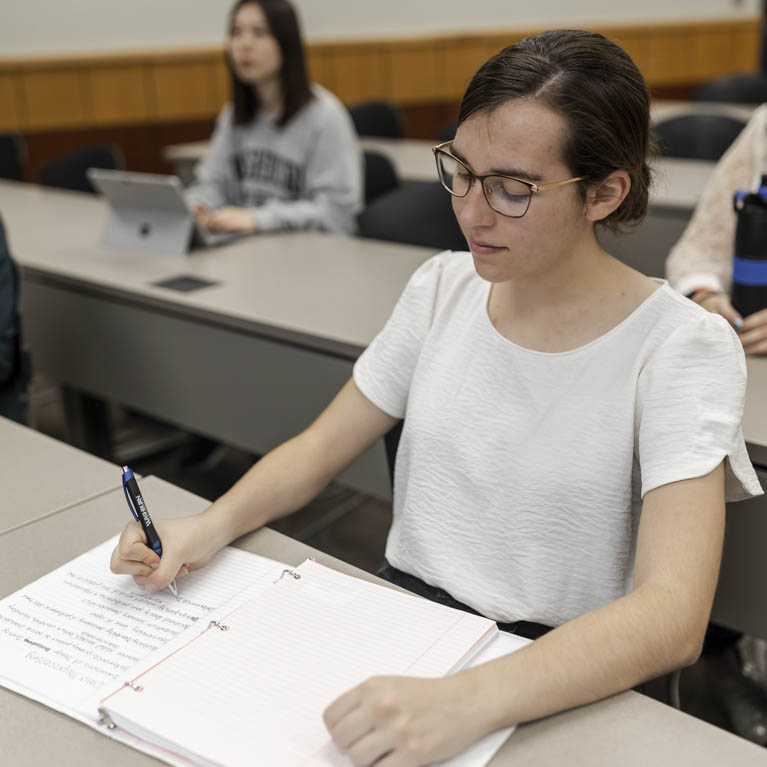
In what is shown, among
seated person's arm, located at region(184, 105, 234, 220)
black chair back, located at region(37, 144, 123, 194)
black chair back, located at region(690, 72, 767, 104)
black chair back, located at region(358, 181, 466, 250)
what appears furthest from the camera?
black chair back, located at region(690, 72, 767, 104)

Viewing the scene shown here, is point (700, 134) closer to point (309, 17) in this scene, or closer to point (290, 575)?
point (290, 575)

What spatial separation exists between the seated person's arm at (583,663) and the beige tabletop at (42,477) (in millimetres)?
638

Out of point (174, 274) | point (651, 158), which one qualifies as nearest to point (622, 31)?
point (174, 274)

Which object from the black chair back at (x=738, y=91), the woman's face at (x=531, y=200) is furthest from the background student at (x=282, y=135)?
the black chair back at (x=738, y=91)

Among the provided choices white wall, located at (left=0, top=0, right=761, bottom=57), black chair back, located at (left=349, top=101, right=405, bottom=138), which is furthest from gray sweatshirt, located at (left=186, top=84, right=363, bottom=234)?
white wall, located at (left=0, top=0, right=761, bottom=57)

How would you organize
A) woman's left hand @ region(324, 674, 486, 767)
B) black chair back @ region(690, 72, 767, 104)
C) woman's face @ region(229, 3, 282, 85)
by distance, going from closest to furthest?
woman's left hand @ region(324, 674, 486, 767) → woman's face @ region(229, 3, 282, 85) → black chair back @ region(690, 72, 767, 104)

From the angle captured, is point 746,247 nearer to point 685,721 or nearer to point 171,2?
point 685,721

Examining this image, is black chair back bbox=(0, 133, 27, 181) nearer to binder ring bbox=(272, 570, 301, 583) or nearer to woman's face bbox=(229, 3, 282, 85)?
woman's face bbox=(229, 3, 282, 85)

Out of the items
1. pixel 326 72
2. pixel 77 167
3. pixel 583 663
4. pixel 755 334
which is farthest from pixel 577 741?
pixel 326 72

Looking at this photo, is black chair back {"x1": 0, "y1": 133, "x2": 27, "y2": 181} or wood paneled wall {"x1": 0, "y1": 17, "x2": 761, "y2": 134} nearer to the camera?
black chair back {"x1": 0, "y1": 133, "x2": 27, "y2": 181}

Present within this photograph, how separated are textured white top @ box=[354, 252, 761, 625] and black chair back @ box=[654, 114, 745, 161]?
2.54 meters

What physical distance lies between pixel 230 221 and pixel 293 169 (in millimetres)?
401

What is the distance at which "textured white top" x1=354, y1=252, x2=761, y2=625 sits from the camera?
982 millimetres

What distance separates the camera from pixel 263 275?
7.57 feet
